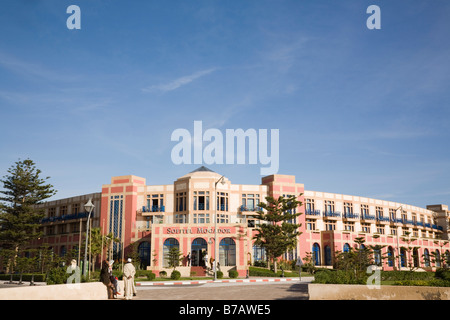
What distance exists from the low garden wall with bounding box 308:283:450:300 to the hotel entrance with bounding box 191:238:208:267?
107 ft

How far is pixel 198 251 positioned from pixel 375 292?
34.2 m

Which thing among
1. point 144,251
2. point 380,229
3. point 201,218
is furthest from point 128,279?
point 380,229

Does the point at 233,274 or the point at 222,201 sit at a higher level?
the point at 222,201

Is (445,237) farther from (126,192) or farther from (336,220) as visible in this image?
(126,192)

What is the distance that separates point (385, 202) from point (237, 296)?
60420 millimetres

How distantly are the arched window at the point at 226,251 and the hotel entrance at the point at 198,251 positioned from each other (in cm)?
192

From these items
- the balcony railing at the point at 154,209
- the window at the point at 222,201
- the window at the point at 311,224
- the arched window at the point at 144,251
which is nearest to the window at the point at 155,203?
the balcony railing at the point at 154,209

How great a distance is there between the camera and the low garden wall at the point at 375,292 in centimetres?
1617

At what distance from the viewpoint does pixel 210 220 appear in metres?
52.4

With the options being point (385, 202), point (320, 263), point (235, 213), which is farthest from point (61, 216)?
point (385, 202)

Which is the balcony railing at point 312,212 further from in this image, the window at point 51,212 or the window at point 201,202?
the window at point 51,212

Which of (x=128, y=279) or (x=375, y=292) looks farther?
(x=128, y=279)

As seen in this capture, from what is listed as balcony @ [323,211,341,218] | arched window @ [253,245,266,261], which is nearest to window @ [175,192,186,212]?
arched window @ [253,245,266,261]

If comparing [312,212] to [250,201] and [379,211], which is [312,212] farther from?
[379,211]
